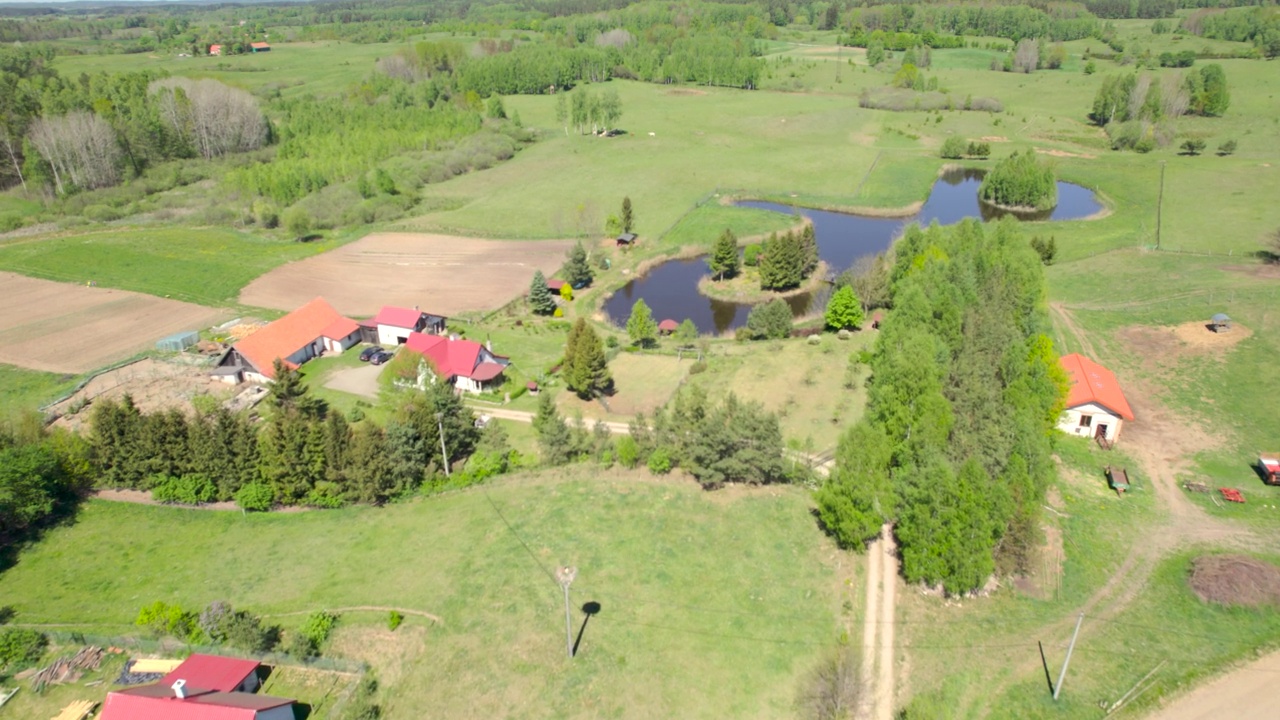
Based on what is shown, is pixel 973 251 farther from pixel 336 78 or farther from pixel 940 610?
pixel 336 78

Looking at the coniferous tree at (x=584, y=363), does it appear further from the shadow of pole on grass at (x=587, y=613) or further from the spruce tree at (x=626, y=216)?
the spruce tree at (x=626, y=216)

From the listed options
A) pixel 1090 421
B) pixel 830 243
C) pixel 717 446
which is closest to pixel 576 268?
pixel 830 243

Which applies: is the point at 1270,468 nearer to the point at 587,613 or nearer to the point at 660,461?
the point at 660,461

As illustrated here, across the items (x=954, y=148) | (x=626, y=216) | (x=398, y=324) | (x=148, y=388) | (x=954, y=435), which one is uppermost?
(x=954, y=148)

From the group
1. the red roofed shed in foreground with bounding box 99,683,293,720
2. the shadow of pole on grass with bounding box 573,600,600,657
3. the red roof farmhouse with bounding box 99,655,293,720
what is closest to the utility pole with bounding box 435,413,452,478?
the shadow of pole on grass with bounding box 573,600,600,657

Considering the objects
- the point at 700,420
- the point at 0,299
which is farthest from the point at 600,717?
the point at 0,299

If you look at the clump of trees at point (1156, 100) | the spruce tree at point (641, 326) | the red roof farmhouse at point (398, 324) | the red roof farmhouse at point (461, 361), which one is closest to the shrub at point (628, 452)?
the red roof farmhouse at point (461, 361)

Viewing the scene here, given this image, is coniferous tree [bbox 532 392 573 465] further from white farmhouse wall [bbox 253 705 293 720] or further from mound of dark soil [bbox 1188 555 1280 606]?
mound of dark soil [bbox 1188 555 1280 606]
